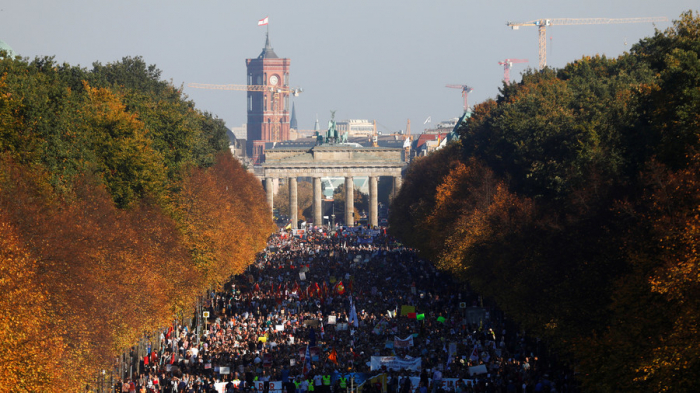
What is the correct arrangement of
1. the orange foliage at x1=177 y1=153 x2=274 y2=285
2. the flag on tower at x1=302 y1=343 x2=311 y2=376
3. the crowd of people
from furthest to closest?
the orange foliage at x1=177 y1=153 x2=274 y2=285 → the flag on tower at x1=302 y1=343 x2=311 y2=376 → the crowd of people

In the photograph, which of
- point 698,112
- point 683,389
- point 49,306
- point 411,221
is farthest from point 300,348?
point 411,221

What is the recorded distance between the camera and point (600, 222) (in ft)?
171

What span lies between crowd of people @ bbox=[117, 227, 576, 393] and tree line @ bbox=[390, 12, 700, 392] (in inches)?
118

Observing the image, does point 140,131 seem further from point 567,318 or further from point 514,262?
point 567,318

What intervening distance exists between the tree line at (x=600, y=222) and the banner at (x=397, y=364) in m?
6.26

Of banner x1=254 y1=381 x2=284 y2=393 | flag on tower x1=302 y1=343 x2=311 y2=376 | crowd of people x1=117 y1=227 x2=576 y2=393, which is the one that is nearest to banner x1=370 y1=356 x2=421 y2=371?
crowd of people x1=117 y1=227 x2=576 y2=393

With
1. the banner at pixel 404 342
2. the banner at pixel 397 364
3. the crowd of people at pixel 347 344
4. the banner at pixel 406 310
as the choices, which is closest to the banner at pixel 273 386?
the crowd of people at pixel 347 344

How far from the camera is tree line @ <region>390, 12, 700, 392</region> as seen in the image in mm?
37875

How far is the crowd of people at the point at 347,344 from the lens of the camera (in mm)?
52156

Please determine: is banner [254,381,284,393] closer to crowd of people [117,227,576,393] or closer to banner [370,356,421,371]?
crowd of people [117,227,576,393]

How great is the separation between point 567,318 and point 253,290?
4737 centimetres

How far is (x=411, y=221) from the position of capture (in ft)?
414

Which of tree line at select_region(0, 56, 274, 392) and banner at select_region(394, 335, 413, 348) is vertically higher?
tree line at select_region(0, 56, 274, 392)

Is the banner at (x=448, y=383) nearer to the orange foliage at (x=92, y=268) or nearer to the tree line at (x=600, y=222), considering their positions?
the tree line at (x=600, y=222)
